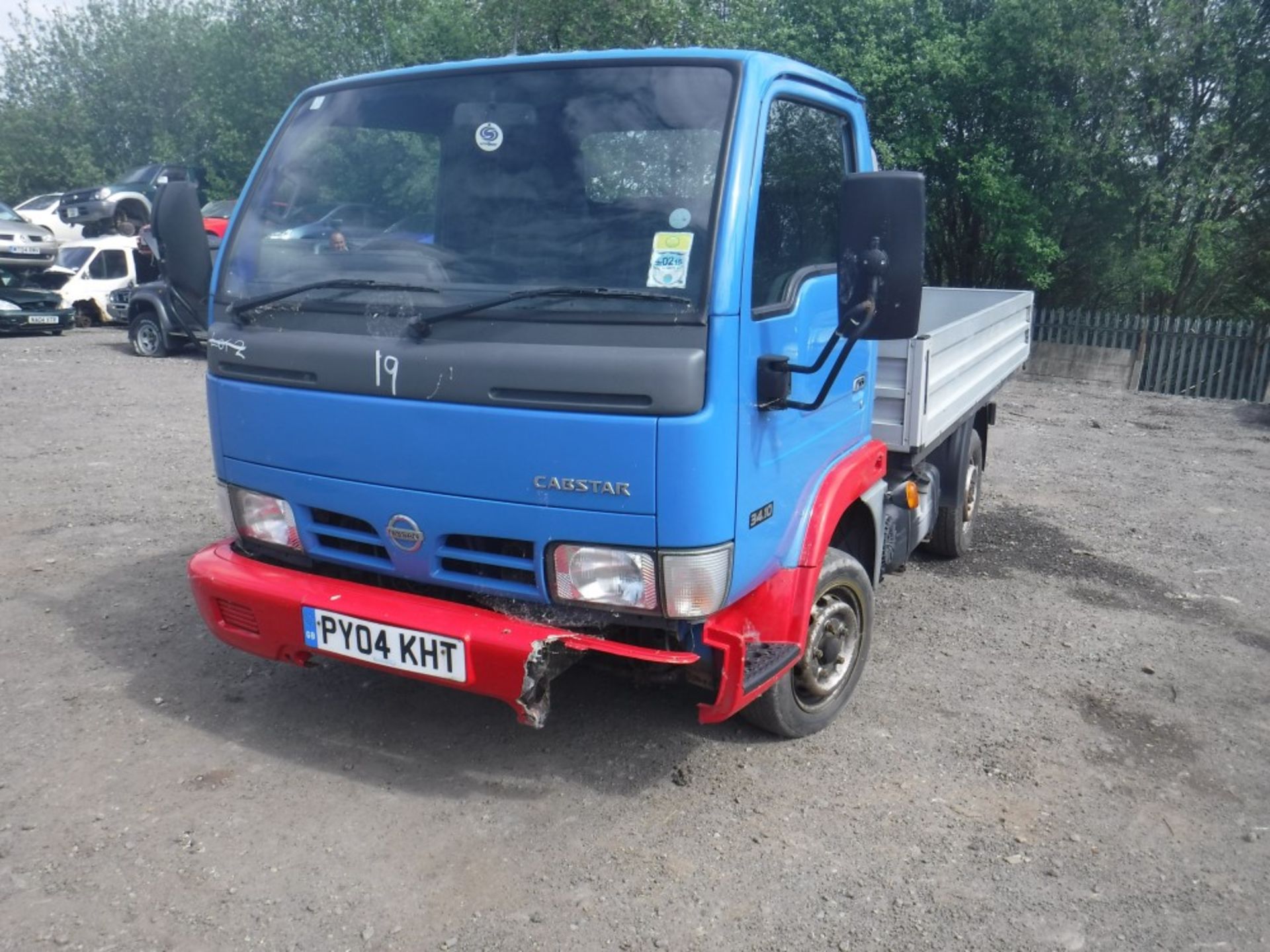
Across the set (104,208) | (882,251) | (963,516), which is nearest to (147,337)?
(104,208)

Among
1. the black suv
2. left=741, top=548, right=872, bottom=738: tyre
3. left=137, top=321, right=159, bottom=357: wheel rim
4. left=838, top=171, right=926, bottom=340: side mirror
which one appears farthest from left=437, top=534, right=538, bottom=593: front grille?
the black suv

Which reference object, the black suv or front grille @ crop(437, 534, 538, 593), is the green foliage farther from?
front grille @ crop(437, 534, 538, 593)

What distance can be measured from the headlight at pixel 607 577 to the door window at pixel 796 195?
85 cm

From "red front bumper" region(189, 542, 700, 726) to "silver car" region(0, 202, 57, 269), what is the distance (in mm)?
16253

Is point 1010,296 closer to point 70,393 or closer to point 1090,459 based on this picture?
point 1090,459

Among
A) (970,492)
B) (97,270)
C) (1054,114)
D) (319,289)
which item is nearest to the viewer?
(319,289)

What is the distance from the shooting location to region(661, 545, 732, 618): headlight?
2994mm

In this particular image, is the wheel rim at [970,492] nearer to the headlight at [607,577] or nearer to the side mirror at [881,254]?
the side mirror at [881,254]

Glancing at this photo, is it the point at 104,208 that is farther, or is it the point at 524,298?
the point at 104,208

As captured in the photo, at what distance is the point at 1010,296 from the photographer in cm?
751

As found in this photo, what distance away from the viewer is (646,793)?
3578mm

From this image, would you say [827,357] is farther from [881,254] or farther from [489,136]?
[489,136]

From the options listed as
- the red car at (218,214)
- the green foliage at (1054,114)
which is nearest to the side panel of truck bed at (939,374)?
the green foliage at (1054,114)

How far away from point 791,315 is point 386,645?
1.66 meters
